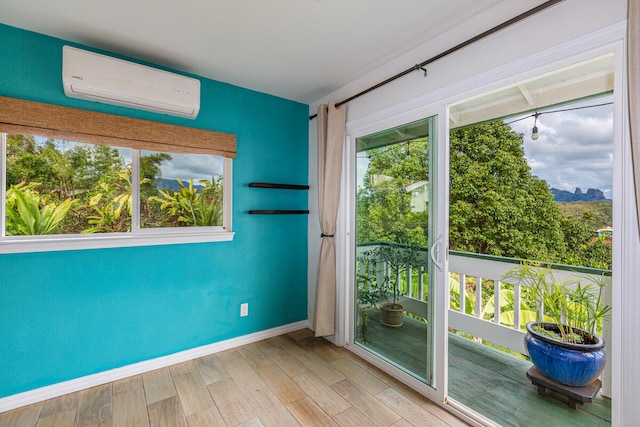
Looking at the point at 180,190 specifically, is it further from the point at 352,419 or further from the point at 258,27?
the point at 352,419

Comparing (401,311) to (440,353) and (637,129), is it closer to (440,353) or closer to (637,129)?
(440,353)

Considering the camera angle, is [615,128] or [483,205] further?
[483,205]

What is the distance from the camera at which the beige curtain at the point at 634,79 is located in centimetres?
115

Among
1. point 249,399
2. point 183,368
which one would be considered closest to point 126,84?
point 183,368

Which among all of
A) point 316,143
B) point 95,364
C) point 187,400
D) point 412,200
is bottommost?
point 187,400

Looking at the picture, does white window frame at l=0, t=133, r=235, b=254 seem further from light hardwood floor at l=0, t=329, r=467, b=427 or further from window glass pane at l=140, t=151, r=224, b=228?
light hardwood floor at l=0, t=329, r=467, b=427

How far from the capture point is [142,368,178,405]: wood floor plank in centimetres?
204

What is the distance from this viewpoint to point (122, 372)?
2.24 metres

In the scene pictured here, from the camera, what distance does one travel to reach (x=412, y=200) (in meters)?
2.20

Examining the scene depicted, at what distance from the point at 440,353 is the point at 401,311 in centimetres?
43

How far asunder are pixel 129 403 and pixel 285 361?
1.12 meters

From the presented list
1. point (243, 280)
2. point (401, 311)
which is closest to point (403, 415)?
point (401, 311)

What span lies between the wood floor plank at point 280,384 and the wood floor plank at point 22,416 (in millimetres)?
1390

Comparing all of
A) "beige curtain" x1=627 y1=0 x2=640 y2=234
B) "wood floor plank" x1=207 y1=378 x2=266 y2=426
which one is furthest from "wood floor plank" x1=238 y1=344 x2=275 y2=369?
"beige curtain" x1=627 y1=0 x2=640 y2=234
